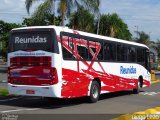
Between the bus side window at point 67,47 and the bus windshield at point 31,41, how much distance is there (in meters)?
0.55

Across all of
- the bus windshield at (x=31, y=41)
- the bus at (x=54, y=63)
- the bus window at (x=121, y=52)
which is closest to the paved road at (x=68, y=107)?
the bus at (x=54, y=63)

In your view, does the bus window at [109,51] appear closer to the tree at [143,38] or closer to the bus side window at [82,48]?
the bus side window at [82,48]

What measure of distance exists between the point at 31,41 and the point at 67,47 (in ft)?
4.49

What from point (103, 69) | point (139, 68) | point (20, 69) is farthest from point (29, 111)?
point (139, 68)

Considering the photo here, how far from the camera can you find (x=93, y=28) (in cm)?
5331

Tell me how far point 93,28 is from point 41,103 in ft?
119

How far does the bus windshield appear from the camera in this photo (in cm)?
1578

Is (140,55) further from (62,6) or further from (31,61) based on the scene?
(62,6)

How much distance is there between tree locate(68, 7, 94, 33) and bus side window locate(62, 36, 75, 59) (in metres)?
22.6

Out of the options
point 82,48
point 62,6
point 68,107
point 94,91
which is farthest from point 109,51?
point 62,6

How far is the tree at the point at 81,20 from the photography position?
3938 cm

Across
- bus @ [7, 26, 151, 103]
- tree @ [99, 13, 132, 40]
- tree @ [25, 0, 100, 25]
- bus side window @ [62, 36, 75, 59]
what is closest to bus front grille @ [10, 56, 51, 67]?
bus @ [7, 26, 151, 103]

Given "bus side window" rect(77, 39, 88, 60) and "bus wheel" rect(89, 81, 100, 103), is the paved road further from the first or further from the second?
"bus side window" rect(77, 39, 88, 60)

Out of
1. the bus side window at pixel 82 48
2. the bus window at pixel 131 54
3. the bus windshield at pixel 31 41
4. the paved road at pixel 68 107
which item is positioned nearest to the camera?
the paved road at pixel 68 107
